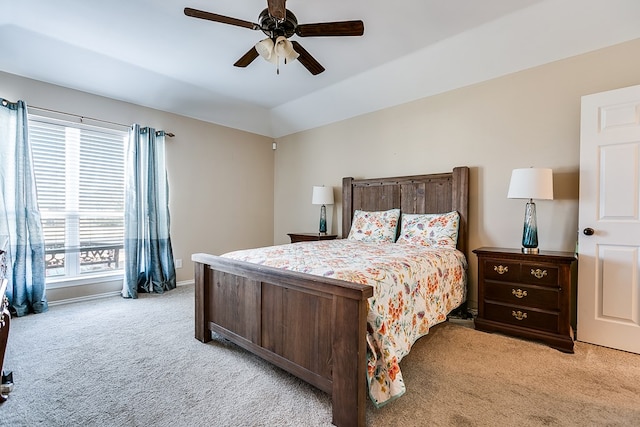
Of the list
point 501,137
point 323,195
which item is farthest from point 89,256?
point 501,137

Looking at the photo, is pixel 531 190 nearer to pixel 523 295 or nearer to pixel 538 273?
pixel 538 273

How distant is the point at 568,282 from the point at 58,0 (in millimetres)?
4538

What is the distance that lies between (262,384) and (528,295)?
7.24 feet

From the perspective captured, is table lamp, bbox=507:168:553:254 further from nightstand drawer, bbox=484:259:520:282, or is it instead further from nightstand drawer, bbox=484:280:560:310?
nightstand drawer, bbox=484:280:560:310

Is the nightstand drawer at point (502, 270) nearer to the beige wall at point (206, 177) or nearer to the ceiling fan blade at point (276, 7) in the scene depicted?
the ceiling fan blade at point (276, 7)

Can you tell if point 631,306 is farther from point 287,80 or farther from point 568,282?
point 287,80

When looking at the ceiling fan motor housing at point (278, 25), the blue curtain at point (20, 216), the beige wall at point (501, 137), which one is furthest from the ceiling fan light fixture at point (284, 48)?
the blue curtain at point (20, 216)

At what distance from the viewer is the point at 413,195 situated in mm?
3604

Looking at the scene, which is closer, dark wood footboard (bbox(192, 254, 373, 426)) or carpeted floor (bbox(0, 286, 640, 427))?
dark wood footboard (bbox(192, 254, 373, 426))

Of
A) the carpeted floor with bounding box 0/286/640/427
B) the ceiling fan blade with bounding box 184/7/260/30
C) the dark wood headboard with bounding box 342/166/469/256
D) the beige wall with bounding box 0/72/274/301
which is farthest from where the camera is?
the beige wall with bounding box 0/72/274/301

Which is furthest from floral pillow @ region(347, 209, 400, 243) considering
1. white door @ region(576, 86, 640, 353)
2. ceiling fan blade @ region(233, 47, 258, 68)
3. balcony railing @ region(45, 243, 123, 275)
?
balcony railing @ region(45, 243, 123, 275)

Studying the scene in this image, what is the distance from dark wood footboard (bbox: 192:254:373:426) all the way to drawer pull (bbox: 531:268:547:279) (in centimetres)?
184

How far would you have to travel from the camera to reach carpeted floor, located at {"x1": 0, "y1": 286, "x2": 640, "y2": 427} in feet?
4.98

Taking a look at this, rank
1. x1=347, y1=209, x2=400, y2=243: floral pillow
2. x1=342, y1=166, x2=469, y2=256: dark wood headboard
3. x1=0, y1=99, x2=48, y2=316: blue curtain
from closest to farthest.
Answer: x1=0, y1=99, x2=48, y2=316: blue curtain < x1=342, y1=166, x2=469, y2=256: dark wood headboard < x1=347, y1=209, x2=400, y2=243: floral pillow
